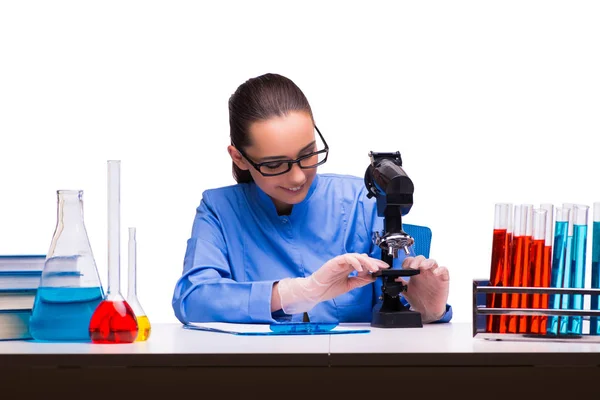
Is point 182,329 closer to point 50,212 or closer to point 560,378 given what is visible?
point 560,378

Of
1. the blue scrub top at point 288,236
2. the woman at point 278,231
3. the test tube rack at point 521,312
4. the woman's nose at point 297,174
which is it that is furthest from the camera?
the blue scrub top at point 288,236

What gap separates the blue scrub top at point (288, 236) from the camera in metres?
2.33

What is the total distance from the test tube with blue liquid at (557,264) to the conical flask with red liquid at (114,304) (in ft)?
2.48

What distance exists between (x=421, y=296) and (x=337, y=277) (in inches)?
8.6

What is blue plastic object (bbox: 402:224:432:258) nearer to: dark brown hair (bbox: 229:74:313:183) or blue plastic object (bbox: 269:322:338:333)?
dark brown hair (bbox: 229:74:313:183)

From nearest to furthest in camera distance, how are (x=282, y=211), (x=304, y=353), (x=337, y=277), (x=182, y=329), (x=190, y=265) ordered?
(x=304, y=353) < (x=182, y=329) < (x=337, y=277) < (x=190, y=265) < (x=282, y=211)

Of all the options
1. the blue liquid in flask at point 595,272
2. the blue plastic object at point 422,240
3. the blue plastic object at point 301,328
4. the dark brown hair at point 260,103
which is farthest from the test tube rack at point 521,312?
the dark brown hair at point 260,103

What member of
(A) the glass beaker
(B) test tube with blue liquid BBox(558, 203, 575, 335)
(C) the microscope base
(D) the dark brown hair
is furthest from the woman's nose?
(B) test tube with blue liquid BBox(558, 203, 575, 335)

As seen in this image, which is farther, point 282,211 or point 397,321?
point 282,211

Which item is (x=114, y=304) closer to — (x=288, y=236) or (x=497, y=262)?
(x=497, y=262)

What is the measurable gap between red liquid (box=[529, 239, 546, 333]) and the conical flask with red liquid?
0.72m

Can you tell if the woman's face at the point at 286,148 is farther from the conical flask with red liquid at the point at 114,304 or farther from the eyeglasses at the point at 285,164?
the conical flask with red liquid at the point at 114,304

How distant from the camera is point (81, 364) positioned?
4.19 feet

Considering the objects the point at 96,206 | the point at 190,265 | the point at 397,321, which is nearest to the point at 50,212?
the point at 96,206
